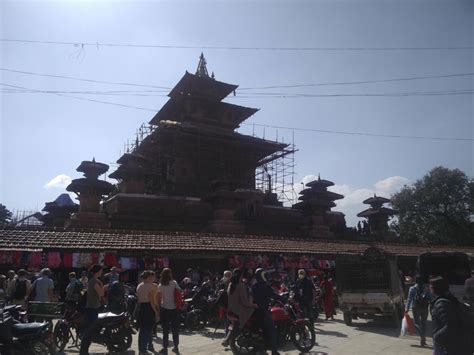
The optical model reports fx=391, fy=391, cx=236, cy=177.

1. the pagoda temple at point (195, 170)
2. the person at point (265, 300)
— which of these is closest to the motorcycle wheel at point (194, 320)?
the person at point (265, 300)

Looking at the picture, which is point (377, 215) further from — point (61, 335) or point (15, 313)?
point (15, 313)

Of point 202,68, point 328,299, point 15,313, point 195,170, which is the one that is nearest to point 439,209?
point 195,170

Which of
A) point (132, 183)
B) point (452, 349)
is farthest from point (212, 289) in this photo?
point (132, 183)

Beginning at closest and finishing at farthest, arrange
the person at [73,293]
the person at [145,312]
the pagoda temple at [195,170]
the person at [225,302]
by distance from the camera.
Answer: the person at [145,312], the person at [225,302], the person at [73,293], the pagoda temple at [195,170]

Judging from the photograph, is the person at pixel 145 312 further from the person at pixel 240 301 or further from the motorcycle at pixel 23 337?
the motorcycle at pixel 23 337

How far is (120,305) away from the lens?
30.9 feet

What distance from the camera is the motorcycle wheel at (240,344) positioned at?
753 cm

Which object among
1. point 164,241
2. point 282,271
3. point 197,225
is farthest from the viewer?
point 197,225

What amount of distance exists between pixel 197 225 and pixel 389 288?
15102mm

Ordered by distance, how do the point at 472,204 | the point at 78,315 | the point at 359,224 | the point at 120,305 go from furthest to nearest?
the point at 472,204
the point at 359,224
the point at 120,305
the point at 78,315

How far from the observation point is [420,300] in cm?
917

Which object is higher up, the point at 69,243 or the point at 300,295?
the point at 69,243

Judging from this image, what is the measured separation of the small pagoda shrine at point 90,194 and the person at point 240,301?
1659cm

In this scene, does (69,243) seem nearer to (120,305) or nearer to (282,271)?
(120,305)
